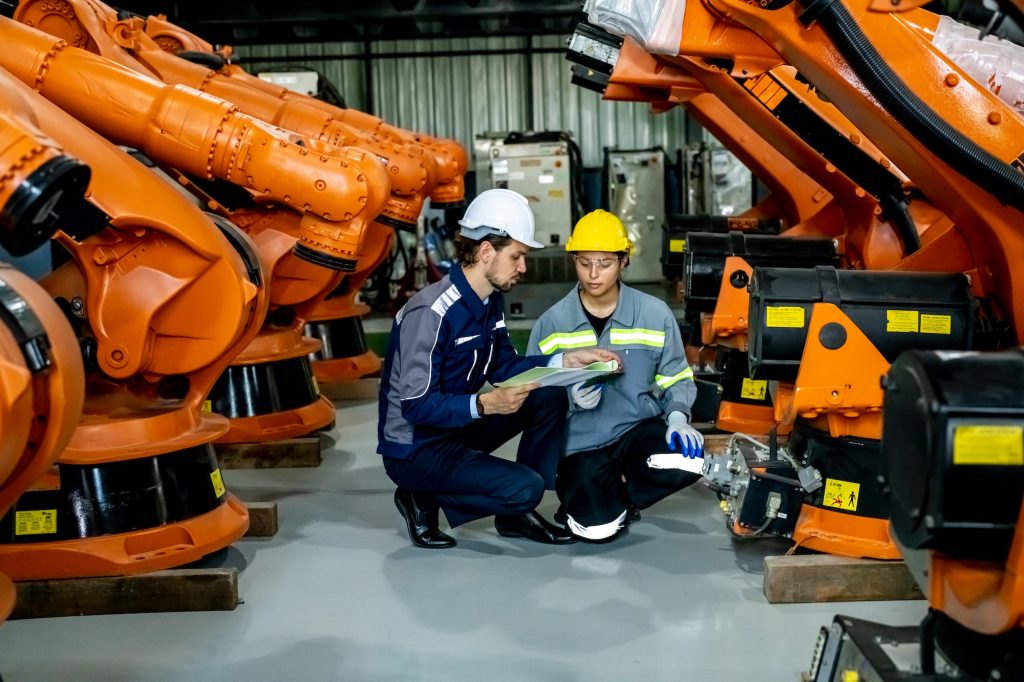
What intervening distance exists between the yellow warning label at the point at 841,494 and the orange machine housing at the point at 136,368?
6.95 feet

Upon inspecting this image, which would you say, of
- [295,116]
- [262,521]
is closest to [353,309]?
[295,116]

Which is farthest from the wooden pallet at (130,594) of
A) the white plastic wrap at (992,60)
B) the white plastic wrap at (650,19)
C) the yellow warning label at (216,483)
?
the white plastic wrap at (992,60)

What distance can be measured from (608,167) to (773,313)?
442 inches

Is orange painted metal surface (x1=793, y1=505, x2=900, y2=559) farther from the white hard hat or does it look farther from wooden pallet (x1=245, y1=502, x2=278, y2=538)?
wooden pallet (x1=245, y1=502, x2=278, y2=538)

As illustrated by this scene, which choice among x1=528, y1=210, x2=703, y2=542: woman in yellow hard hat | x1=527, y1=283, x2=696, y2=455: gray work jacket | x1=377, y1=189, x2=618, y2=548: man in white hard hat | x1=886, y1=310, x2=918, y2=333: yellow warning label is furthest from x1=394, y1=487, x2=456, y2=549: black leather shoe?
x1=886, y1=310, x2=918, y2=333: yellow warning label

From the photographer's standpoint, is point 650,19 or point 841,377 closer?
point 841,377

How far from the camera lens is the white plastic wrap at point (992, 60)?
3.56m

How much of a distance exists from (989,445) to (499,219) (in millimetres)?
2380

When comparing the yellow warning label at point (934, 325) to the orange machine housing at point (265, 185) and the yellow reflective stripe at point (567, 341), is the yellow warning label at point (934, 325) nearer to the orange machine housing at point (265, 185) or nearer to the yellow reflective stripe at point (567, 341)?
the yellow reflective stripe at point (567, 341)

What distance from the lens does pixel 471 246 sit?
13.6ft

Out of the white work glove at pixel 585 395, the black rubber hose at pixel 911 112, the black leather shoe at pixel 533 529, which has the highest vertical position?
the black rubber hose at pixel 911 112

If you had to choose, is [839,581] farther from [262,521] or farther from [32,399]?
[32,399]

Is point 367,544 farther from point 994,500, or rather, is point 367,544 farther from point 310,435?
point 994,500

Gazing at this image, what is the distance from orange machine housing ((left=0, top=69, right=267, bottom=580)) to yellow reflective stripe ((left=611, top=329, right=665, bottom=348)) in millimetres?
1449
